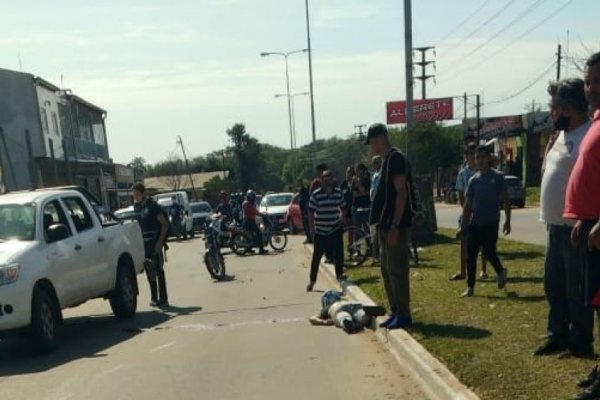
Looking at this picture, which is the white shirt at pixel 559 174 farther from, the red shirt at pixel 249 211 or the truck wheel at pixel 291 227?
the truck wheel at pixel 291 227

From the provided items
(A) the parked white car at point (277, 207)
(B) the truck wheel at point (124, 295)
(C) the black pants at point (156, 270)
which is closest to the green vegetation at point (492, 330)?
(C) the black pants at point (156, 270)

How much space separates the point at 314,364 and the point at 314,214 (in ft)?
18.1

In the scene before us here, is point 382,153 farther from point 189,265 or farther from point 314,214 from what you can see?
point 189,265

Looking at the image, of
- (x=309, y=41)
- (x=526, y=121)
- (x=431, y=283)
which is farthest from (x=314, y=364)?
(x=526, y=121)

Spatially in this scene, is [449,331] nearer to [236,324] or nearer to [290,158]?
[236,324]

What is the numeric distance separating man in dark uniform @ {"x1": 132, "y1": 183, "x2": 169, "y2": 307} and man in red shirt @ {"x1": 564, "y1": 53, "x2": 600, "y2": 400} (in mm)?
8798

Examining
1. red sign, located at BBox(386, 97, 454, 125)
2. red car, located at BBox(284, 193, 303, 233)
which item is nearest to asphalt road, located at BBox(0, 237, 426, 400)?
red car, located at BBox(284, 193, 303, 233)

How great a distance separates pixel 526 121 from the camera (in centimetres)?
5944

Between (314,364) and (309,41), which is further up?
(309,41)

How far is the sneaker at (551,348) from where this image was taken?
20.8 ft

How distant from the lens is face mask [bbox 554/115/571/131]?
235 inches

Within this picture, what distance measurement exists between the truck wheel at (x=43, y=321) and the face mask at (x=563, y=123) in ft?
20.0

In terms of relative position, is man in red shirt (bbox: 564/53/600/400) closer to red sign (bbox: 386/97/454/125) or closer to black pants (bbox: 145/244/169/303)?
black pants (bbox: 145/244/169/303)

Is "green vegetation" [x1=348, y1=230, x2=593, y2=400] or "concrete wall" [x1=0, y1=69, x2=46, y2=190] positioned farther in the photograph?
"concrete wall" [x1=0, y1=69, x2=46, y2=190]
